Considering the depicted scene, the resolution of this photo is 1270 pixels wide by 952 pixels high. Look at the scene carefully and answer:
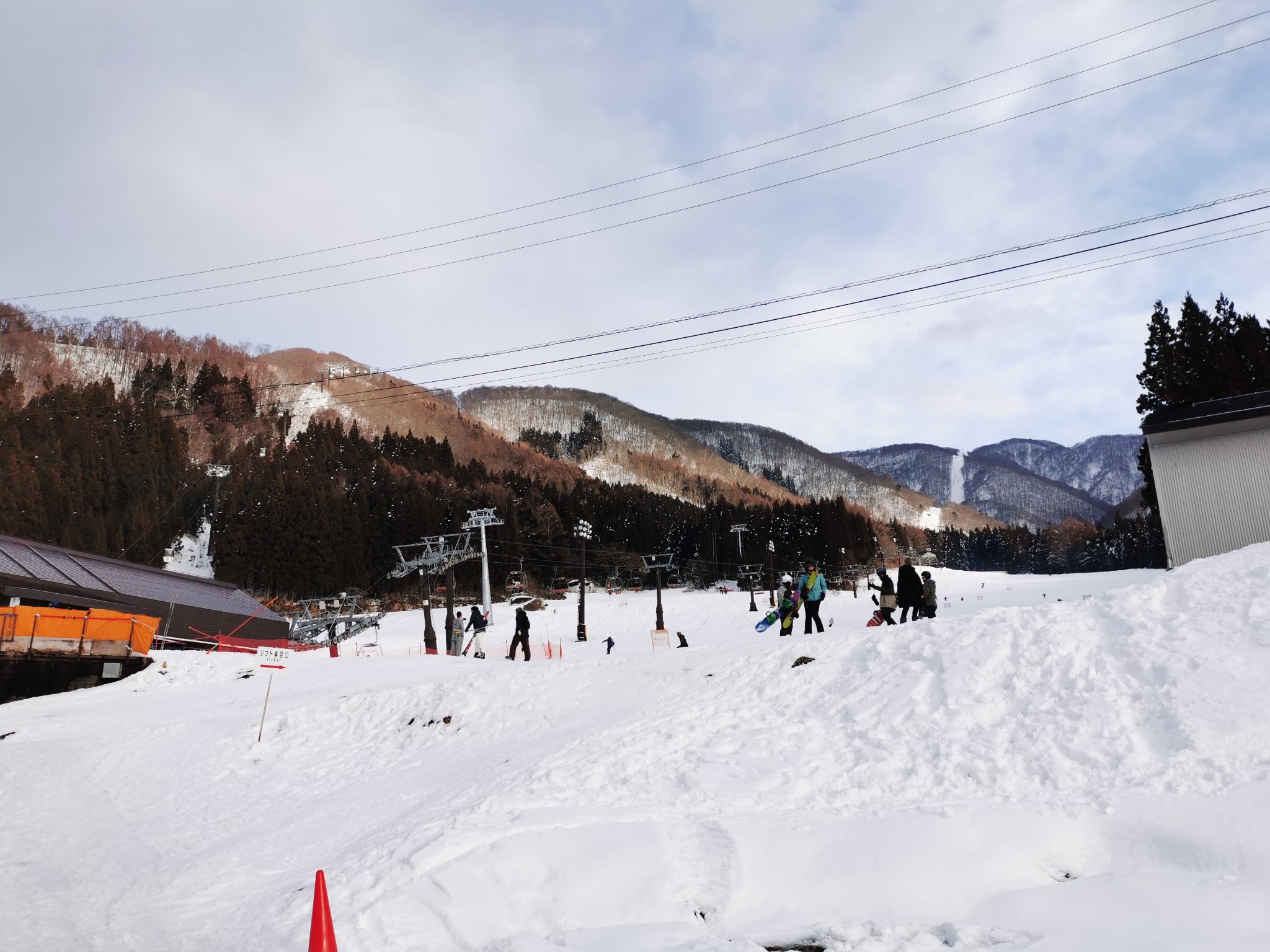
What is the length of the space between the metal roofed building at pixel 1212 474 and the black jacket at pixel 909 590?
738cm

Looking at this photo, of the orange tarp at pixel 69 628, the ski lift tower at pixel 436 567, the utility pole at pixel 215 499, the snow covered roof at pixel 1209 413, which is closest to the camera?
the snow covered roof at pixel 1209 413

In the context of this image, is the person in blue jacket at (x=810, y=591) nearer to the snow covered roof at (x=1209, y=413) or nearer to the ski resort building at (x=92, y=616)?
the snow covered roof at (x=1209, y=413)

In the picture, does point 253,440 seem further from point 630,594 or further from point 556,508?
point 630,594

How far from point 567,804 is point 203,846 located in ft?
15.6

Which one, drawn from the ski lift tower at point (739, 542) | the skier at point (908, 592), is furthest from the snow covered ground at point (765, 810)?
the ski lift tower at point (739, 542)

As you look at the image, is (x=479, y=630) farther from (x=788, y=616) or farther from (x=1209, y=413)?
(x=1209, y=413)

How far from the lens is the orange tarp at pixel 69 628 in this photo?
1983cm

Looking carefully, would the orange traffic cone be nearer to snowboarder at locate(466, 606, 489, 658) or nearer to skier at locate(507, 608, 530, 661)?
skier at locate(507, 608, 530, 661)

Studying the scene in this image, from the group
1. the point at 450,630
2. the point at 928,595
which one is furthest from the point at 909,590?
the point at 450,630

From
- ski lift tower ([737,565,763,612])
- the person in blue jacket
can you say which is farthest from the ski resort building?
ski lift tower ([737,565,763,612])

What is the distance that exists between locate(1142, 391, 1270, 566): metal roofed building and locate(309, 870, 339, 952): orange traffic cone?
1946 centimetres

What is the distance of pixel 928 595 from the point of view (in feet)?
52.9

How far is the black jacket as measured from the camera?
14977mm

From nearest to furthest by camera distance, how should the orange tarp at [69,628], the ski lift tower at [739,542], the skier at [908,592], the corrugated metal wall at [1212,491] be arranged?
the skier at [908,592], the corrugated metal wall at [1212,491], the orange tarp at [69,628], the ski lift tower at [739,542]
